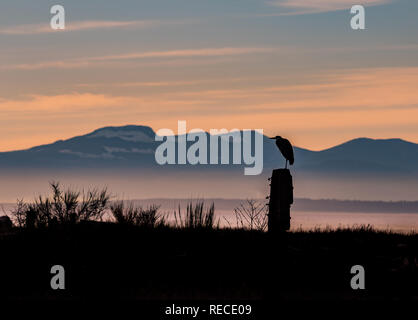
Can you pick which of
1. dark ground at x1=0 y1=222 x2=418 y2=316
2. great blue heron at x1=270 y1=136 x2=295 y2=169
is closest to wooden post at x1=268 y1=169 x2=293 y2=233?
dark ground at x1=0 y1=222 x2=418 y2=316

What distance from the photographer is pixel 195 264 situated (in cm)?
1447

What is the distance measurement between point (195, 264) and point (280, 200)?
4472 millimetres

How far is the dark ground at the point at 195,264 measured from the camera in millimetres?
12297

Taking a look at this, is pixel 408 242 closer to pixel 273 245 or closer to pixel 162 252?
pixel 162 252

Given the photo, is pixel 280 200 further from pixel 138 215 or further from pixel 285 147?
pixel 138 215

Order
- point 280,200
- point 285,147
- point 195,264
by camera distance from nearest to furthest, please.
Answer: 1. point 280,200
2. point 285,147
3. point 195,264

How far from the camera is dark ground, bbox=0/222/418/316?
1230 cm

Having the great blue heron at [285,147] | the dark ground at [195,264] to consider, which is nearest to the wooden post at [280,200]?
the dark ground at [195,264]

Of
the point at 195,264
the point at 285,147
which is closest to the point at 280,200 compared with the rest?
the point at 285,147

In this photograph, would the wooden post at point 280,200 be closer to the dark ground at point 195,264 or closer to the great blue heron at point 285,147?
the dark ground at point 195,264

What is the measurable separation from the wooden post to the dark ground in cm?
23

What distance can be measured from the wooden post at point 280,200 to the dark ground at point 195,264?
23 centimetres
